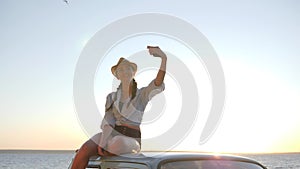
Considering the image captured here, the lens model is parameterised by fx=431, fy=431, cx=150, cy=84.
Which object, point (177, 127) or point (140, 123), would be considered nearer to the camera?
point (140, 123)

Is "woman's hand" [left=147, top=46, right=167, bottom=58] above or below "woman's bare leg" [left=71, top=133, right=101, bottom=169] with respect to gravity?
above

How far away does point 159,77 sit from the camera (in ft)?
16.4

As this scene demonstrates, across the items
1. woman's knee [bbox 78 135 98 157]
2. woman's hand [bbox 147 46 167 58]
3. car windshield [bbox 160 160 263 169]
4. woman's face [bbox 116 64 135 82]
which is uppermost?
woman's hand [bbox 147 46 167 58]

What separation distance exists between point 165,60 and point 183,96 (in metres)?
1.28

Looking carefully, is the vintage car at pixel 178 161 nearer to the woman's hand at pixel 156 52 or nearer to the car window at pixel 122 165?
the car window at pixel 122 165

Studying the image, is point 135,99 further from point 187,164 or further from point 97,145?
point 187,164

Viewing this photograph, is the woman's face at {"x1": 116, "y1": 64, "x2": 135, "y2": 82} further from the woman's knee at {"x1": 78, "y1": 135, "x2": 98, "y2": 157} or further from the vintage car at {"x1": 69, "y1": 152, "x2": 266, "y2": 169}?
the vintage car at {"x1": 69, "y1": 152, "x2": 266, "y2": 169}

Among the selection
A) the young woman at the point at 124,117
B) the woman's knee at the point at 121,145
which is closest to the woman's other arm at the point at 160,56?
the young woman at the point at 124,117

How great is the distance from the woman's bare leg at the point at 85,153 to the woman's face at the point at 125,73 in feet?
2.74

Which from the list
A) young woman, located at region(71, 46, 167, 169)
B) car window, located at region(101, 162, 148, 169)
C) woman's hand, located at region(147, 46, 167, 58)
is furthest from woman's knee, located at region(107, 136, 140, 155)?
woman's hand, located at region(147, 46, 167, 58)

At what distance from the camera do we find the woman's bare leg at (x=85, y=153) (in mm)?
4863

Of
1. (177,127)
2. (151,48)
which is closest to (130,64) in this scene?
A: (151,48)

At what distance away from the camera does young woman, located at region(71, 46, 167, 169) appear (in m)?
4.84

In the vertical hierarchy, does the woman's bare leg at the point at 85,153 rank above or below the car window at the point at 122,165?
above
